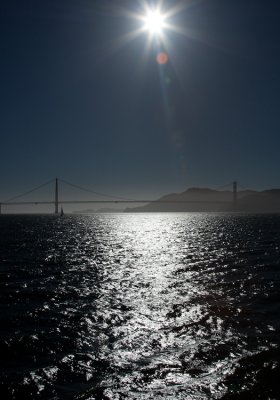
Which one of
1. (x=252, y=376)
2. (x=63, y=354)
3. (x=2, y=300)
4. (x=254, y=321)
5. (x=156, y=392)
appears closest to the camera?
(x=156, y=392)

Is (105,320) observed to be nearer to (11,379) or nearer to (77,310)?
(77,310)

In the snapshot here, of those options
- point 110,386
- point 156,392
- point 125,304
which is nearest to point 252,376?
point 156,392

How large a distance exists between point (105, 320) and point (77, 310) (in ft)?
7.66

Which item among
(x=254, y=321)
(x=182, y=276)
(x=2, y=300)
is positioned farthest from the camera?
(x=182, y=276)

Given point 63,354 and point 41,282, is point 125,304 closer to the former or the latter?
point 63,354

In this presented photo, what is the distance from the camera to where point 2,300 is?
20219 millimetres

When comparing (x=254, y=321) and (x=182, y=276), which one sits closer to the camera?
(x=254, y=321)

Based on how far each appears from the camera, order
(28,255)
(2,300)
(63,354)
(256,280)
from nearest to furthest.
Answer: (63,354), (2,300), (256,280), (28,255)

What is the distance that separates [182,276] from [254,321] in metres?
11.8

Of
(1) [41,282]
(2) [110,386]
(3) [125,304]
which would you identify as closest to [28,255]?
(1) [41,282]

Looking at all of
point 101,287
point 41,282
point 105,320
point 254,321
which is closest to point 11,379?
point 105,320

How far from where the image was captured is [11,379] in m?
10.6

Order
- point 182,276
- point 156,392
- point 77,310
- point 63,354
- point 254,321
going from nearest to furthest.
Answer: point 156,392
point 63,354
point 254,321
point 77,310
point 182,276

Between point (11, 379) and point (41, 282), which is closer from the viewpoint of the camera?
point (11, 379)
